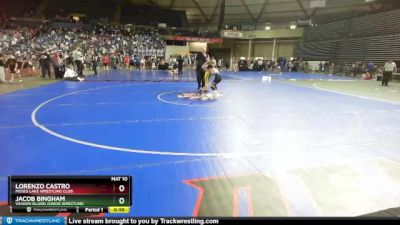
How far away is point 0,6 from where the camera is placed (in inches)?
1118

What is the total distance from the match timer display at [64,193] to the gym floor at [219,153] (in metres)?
0.69

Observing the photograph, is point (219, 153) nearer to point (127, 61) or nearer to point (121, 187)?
point (121, 187)

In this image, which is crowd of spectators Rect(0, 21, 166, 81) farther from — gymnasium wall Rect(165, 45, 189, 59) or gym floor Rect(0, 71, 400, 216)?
gym floor Rect(0, 71, 400, 216)

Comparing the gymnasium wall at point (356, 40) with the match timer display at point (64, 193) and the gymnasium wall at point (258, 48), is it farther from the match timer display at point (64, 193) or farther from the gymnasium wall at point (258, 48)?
the match timer display at point (64, 193)

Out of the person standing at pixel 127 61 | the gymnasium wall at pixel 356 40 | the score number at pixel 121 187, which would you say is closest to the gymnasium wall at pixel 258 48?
the gymnasium wall at pixel 356 40

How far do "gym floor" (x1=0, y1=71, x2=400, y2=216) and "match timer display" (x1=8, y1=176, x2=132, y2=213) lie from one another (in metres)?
0.69

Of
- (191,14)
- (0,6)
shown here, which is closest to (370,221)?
(0,6)

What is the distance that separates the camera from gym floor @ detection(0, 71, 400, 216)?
2906 mm

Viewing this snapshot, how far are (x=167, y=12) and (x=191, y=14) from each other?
4909 millimetres

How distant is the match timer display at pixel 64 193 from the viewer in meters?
1.96

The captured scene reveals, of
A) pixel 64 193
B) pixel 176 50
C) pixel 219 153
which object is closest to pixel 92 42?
pixel 176 50

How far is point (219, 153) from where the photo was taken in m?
4.32

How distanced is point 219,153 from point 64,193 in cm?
261

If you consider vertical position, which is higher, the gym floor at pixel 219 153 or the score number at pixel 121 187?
the score number at pixel 121 187
